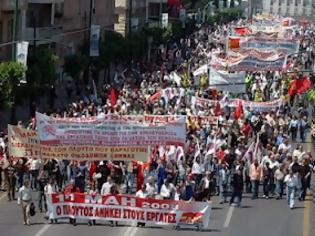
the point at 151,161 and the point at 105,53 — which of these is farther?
the point at 105,53

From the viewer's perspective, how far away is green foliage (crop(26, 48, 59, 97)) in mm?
49375

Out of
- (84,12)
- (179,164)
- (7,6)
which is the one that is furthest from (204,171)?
(84,12)

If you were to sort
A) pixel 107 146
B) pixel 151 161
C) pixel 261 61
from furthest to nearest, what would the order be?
pixel 261 61
pixel 151 161
pixel 107 146

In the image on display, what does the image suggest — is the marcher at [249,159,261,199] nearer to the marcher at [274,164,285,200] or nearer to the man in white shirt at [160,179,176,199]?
the marcher at [274,164,285,200]

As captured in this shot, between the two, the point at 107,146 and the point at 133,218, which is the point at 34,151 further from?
the point at 133,218

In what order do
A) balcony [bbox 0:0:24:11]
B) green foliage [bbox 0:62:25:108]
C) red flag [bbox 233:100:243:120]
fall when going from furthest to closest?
balcony [bbox 0:0:24:11] → red flag [bbox 233:100:243:120] → green foliage [bbox 0:62:25:108]

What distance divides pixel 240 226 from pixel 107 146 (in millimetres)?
3683

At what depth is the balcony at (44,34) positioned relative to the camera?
208 feet

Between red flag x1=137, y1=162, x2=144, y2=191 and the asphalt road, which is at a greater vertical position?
red flag x1=137, y1=162, x2=144, y2=191

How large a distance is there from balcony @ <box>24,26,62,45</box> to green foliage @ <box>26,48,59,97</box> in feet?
31.8

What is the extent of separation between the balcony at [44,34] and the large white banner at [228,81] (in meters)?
12.8

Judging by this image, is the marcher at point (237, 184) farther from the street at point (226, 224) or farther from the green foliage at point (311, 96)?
the green foliage at point (311, 96)

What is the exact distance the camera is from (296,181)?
31.9 metres

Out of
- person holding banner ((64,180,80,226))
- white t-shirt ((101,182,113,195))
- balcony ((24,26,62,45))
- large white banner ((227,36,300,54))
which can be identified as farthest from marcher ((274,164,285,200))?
large white banner ((227,36,300,54))
